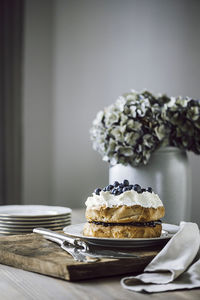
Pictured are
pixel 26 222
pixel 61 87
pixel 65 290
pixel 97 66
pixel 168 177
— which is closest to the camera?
pixel 65 290

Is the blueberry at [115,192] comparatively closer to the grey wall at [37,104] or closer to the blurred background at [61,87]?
the blurred background at [61,87]

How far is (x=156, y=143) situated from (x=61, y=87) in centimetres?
205

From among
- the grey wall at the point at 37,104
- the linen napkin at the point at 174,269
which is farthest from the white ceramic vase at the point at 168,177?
the grey wall at the point at 37,104

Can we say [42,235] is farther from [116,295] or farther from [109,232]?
[116,295]

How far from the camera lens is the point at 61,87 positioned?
359 cm

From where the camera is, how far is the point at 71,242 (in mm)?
1096

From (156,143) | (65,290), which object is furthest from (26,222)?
(65,290)

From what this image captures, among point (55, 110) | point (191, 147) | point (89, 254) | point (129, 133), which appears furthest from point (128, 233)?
point (55, 110)

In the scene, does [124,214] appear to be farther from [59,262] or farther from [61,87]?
[61,87]

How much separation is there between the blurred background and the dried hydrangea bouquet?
1293 millimetres

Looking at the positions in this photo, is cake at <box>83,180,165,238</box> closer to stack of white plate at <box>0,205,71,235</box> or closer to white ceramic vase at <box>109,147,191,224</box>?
stack of white plate at <box>0,205,71,235</box>

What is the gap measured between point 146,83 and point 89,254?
1932 mm

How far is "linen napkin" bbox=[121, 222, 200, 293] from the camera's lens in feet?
2.90

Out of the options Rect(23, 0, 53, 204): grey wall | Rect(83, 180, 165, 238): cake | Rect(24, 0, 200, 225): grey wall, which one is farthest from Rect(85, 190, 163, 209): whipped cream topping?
Rect(23, 0, 53, 204): grey wall
